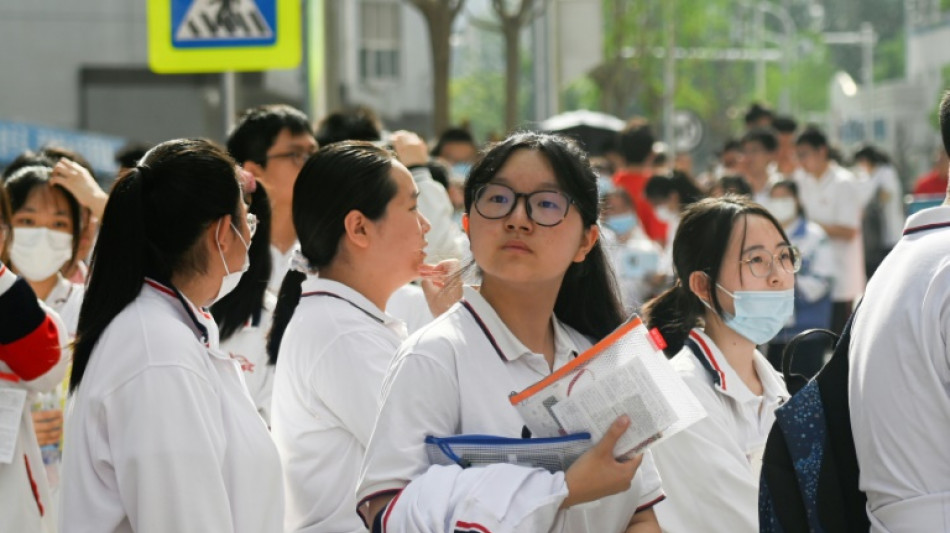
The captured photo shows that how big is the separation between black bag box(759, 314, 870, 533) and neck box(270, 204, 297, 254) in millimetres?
3180

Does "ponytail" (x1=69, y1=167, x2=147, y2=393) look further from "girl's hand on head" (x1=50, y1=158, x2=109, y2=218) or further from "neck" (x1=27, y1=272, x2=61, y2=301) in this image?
"neck" (x1=27, y1=272, x2=61, y2=301)

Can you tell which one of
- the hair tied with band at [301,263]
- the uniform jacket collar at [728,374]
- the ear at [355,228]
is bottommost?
the uniform jacket collar at [728,374]

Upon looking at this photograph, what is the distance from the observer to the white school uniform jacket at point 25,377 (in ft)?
14.8

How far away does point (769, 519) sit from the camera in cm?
367

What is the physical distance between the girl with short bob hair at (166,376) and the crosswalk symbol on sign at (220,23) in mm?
4311

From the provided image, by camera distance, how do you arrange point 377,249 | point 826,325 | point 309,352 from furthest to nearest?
point 826,325 → point 377,249 → point 309,352

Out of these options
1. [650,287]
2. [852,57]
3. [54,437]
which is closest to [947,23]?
[650,287]

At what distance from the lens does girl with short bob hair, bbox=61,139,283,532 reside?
11.6 ft

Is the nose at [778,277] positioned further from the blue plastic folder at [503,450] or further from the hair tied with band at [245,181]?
the blue plastic folder at [503,450]

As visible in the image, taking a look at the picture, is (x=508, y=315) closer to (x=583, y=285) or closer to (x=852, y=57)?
(x=583, y=285)

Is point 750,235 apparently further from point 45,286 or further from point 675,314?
point 45,286

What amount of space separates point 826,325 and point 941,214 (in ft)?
23.3

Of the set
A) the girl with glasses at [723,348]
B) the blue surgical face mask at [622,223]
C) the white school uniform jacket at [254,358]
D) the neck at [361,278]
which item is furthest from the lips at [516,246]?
the blue surgical face mask at [622,223]

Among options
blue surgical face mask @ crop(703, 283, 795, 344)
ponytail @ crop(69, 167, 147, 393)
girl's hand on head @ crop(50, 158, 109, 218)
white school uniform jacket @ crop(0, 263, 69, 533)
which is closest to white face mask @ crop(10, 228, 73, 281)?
girl's hand on head @ crop(50, 158, 109, 218)
